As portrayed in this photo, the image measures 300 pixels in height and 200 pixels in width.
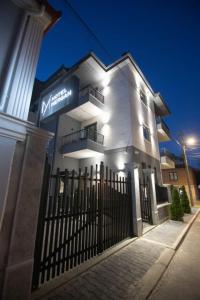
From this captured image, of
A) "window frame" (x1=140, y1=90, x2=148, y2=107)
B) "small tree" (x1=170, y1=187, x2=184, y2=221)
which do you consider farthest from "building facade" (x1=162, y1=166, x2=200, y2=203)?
"small tree" (x1=170, y1=187, x2=184, y2=221)

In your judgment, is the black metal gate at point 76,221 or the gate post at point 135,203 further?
the gate post at point 135,203

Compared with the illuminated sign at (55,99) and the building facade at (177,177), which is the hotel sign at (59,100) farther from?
the building facade at (177,177)

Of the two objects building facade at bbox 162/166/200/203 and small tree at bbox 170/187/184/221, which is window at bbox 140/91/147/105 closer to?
small tree at bbox 170/187/184/221

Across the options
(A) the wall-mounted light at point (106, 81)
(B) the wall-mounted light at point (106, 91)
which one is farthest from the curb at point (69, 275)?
(A) the wall-mounted light at point (106, 81)

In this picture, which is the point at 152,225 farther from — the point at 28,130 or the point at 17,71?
the point at 17,71

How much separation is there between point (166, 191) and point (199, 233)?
14.3ft

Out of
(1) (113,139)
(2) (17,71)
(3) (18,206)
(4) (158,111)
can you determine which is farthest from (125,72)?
(3) (18,206)

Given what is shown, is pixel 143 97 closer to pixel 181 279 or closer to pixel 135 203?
pixel 135 203

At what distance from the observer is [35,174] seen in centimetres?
282

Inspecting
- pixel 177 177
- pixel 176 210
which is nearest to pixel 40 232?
pixel 176 210

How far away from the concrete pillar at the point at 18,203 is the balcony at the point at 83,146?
8755mm

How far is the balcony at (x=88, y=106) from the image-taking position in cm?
1297

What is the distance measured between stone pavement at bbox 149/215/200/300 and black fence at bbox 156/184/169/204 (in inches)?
197

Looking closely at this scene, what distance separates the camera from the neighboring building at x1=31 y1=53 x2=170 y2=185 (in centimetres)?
1219
